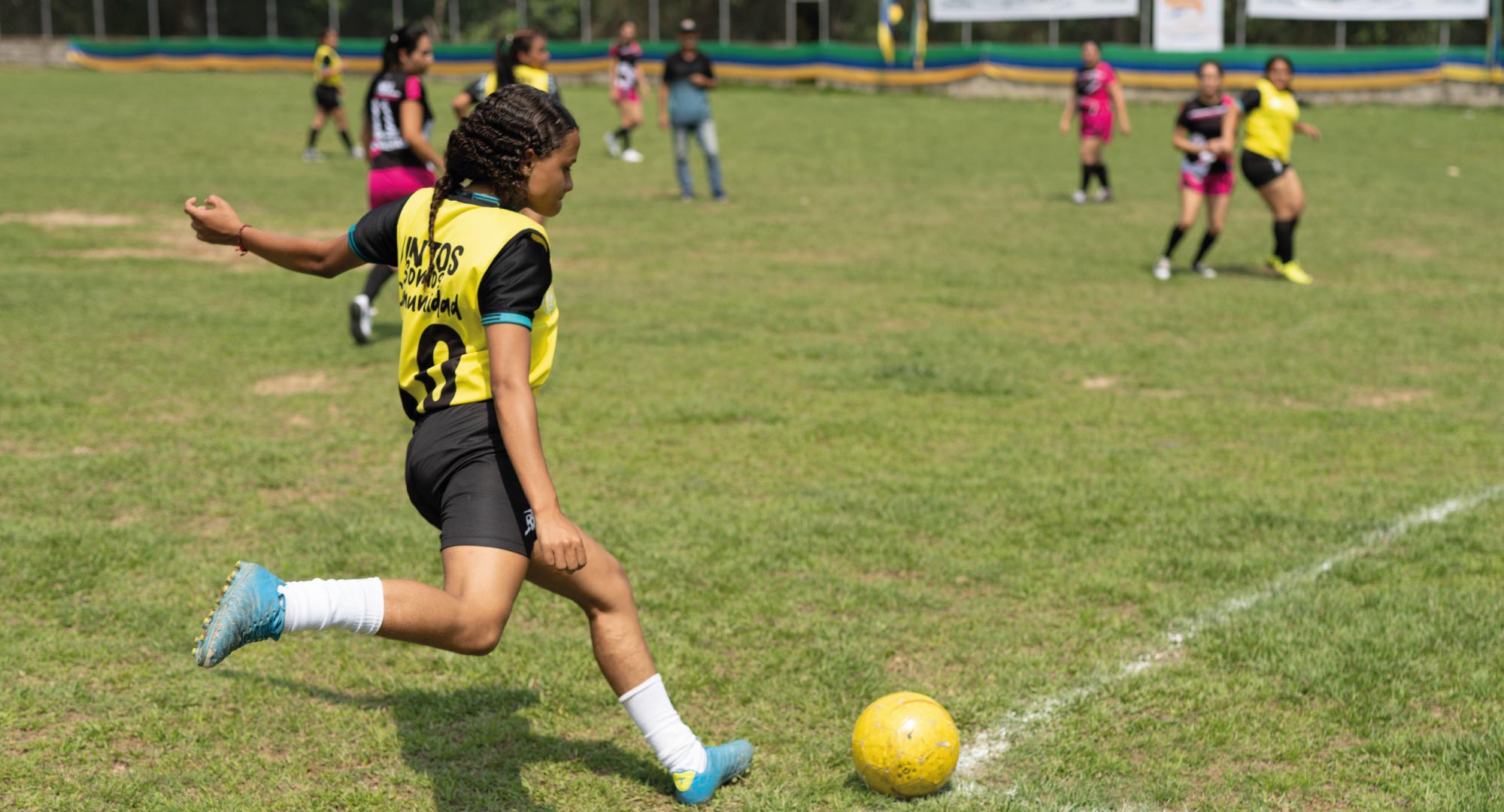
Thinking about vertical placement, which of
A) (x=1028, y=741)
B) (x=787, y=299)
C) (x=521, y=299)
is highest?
(x=521, y=299)

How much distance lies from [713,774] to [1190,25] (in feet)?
114

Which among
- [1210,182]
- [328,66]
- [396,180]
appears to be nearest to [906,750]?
[396,180]

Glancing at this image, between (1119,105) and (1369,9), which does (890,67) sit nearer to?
(1369,9)

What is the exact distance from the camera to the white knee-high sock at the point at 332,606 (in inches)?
122

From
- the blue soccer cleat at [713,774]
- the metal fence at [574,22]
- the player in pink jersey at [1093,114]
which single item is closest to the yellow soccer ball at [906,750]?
the blue soccer cleat at [713,774]

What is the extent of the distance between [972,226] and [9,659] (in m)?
12.8

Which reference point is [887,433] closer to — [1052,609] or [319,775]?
[1052,609]

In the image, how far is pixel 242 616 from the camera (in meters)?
2.96

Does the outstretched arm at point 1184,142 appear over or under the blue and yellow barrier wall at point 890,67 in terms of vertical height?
under

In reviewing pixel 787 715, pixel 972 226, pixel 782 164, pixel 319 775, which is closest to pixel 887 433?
pixel 787 715

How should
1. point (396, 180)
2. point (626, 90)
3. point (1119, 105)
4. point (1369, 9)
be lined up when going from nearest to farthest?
point (396, 180) → point (1119, 105) → point (626, 90) → point (1369, 9)

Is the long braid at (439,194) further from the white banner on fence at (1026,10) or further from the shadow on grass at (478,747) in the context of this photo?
the white banner on fence at (1026,10)

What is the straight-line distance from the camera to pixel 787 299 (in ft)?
37.9

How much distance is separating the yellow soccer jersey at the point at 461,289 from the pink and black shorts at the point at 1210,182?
10.8 meters
